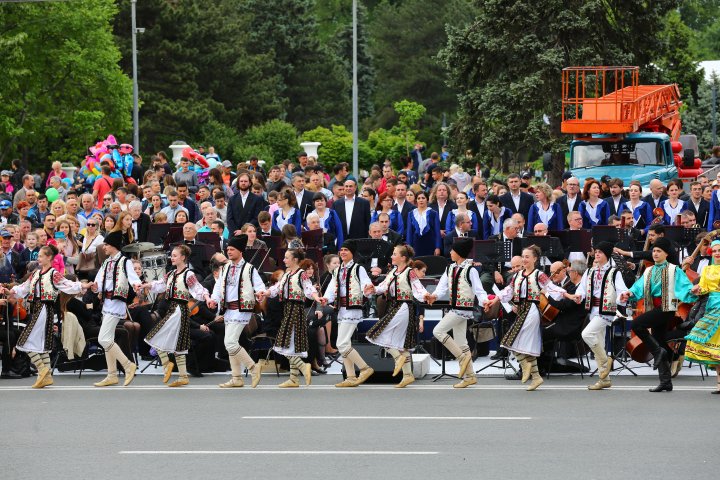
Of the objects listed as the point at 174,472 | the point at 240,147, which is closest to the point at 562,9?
the point at 240,147

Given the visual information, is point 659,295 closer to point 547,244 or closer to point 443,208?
point 547,244

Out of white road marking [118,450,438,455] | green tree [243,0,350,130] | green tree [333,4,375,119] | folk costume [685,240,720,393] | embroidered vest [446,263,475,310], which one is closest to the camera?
white road marking [118,450,438,455]

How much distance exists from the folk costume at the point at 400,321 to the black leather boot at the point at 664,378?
9.62 feet

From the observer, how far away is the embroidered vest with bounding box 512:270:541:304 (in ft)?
53.4

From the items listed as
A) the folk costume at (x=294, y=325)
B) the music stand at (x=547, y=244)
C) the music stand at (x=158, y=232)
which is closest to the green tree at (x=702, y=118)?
the music stand at (x=547, y=244)

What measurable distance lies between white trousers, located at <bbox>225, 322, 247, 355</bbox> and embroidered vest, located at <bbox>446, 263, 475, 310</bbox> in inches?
103

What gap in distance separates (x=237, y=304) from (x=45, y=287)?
2.49 metres

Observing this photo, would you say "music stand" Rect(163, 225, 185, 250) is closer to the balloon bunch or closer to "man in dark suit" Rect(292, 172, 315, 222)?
"man in dark suit" Rect(292, 172, 315, 222)

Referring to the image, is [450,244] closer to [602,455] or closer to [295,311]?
[295,311]

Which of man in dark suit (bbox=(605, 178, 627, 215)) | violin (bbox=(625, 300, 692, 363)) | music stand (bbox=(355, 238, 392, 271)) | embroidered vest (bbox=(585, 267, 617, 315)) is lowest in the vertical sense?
violin (bbox=(625, 300, 692, 363))

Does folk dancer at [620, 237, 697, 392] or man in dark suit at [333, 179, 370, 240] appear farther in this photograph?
man in dark suit at [333, 179, 370, 240]

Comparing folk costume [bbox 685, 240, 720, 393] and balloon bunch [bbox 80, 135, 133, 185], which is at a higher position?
balloon bunch [bbox 80, 135, 133, 185]

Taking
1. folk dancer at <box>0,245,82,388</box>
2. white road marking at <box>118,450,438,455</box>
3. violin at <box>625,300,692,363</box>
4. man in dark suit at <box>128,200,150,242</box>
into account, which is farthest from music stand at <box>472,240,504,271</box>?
white road marking at <box>118,450,438,455</box>

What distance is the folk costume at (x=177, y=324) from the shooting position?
16750 mm
